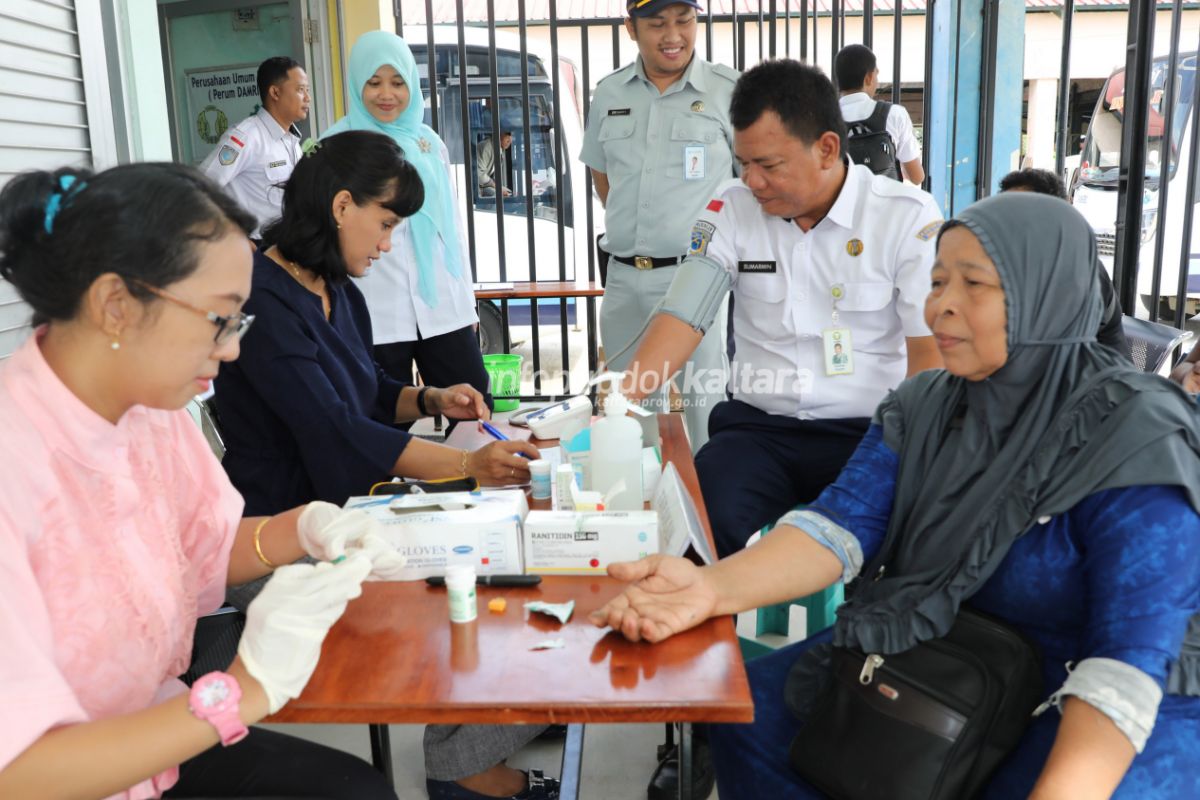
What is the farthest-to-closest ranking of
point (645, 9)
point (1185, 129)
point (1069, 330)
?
point (1185, 129) < point (645, 9) < point (1069, 330)

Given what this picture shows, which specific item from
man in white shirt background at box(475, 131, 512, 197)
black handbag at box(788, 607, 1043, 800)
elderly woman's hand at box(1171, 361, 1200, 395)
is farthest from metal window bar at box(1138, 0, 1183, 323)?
man in white shirt background at box(475, 131, 512, 197)

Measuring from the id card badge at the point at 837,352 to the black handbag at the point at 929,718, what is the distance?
958 mm

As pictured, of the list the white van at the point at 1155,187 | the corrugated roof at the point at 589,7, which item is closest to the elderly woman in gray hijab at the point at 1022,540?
the white van at the point at 1155,187

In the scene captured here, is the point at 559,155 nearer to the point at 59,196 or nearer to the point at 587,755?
the point at 587,755

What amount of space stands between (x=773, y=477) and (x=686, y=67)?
1.70 meters

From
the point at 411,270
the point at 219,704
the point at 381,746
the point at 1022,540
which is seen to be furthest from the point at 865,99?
the point at 219,704

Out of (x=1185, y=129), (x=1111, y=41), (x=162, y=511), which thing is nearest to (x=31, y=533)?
(x=162, y=511)

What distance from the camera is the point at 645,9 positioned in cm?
304

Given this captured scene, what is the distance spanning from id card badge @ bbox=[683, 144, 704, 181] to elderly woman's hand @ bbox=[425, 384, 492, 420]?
56.3 inches

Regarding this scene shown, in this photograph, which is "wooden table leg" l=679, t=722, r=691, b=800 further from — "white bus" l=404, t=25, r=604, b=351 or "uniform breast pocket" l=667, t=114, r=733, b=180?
"white bus" l=404, t=25, r=604, b=351

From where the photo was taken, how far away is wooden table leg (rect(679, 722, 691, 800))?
1229 millimetres

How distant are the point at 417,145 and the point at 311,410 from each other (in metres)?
1.73

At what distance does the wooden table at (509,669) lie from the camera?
38.8 inches

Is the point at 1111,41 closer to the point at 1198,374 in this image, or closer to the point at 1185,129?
the point at 1185,129
